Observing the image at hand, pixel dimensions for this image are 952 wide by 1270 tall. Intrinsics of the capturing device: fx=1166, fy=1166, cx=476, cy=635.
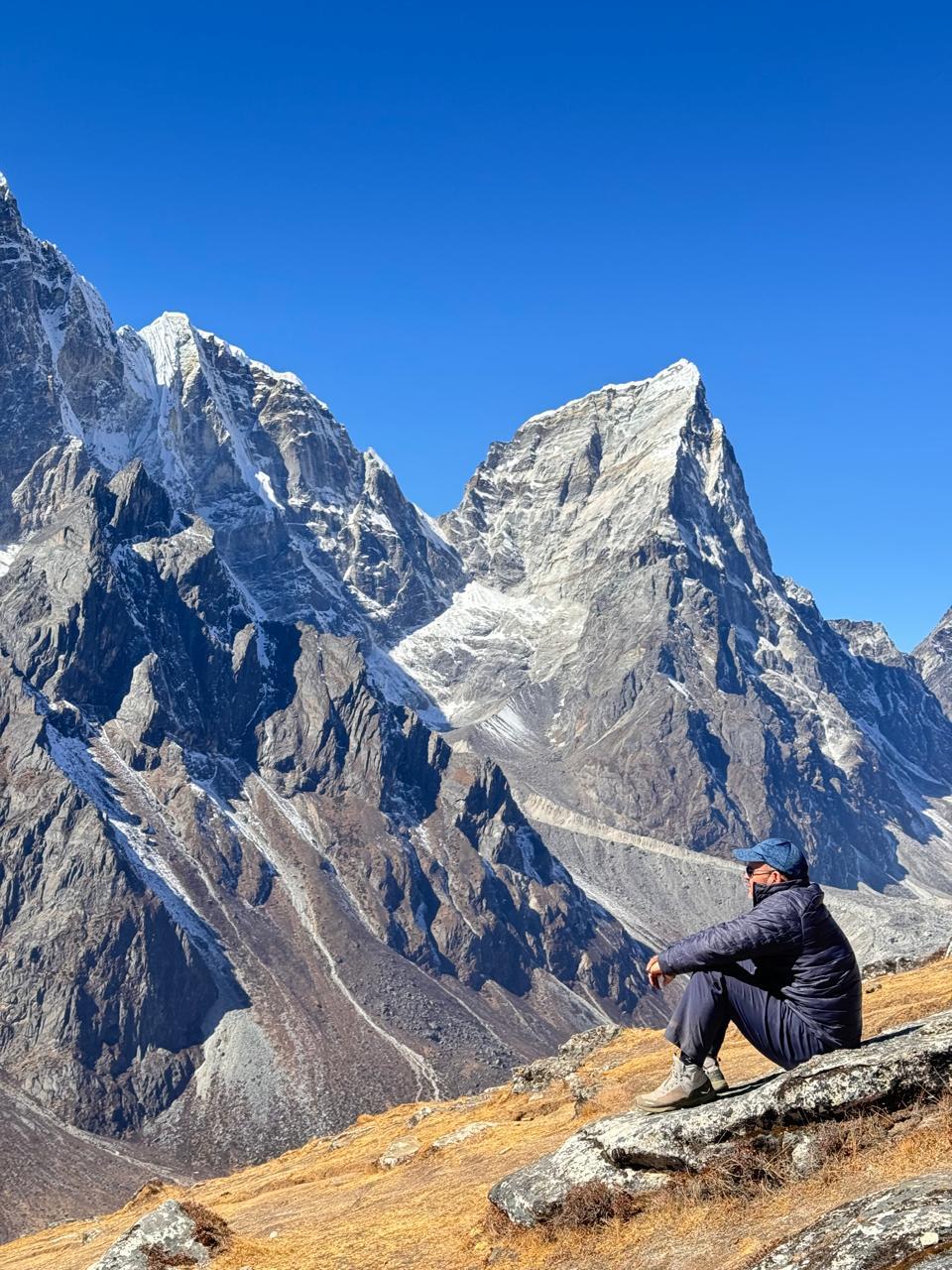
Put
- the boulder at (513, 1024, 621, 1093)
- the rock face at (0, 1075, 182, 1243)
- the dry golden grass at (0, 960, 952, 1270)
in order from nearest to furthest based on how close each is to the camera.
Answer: the dry golden grass at (0, 960, 952, 1270) < the boulder at (513, 1024, 621, 1093) < the rock face at (0, 1075, 182, 1243)

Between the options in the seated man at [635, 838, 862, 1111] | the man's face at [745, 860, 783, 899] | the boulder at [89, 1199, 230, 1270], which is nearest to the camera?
the seated man at [635, 838, 862, 1111]

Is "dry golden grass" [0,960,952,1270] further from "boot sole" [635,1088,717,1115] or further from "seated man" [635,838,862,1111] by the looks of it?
"seated man" [635,838,862,1111]

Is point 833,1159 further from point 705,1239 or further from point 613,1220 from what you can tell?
point 613,1220

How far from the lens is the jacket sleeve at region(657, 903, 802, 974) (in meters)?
15.1

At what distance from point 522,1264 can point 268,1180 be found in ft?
85.9

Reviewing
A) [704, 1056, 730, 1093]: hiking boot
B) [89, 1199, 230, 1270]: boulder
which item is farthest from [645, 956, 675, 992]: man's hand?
[89, 1199, 230, 1270]: boulder

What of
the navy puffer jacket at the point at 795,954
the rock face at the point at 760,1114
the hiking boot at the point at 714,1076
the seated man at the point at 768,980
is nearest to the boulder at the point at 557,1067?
the rock face at the point at 760,1114

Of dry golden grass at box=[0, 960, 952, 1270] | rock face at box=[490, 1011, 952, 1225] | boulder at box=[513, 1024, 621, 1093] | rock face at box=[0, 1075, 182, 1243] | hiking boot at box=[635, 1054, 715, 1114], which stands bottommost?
rock face at box=[0, 1075, 182, 1243]

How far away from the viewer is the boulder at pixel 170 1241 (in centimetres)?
1927

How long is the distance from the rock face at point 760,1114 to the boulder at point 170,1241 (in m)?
6.24

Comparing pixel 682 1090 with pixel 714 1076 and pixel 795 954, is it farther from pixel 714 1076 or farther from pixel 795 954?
pixel 795 954

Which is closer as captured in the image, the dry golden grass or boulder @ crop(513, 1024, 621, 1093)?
the dry golden grass

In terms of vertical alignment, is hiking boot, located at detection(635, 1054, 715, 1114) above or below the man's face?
below

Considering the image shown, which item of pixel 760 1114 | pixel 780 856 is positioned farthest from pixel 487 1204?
pixel 780 856
